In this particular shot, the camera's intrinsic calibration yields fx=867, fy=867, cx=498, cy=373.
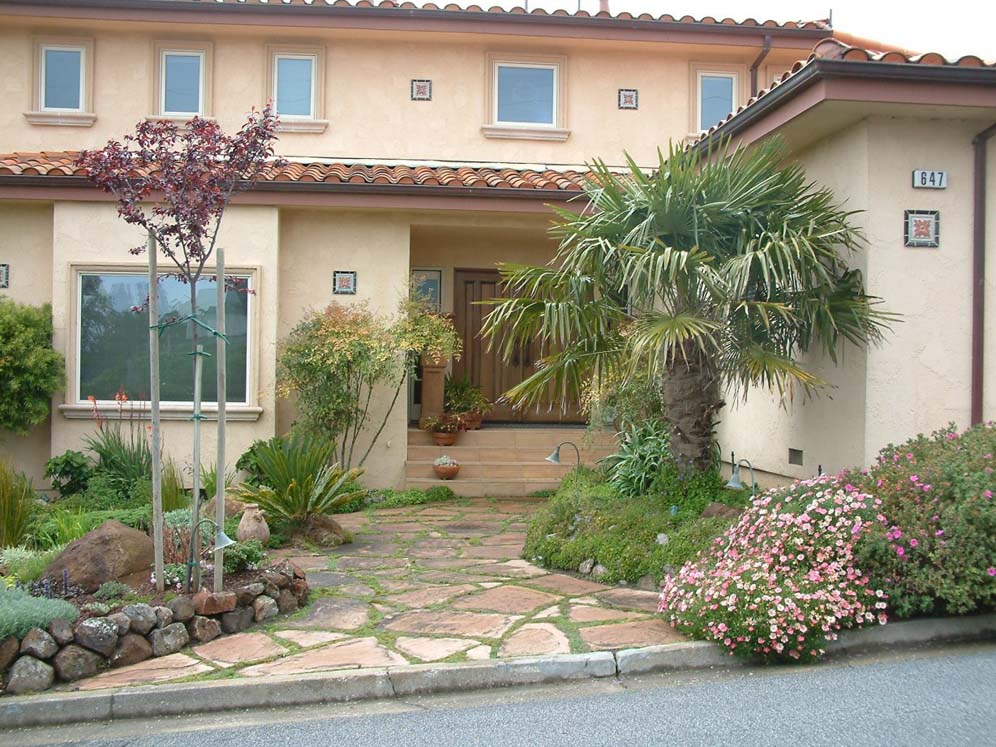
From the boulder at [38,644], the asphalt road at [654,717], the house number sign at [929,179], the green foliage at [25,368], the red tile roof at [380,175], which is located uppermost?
the red tile roof at [380,175]

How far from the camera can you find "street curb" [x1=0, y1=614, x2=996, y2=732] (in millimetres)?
4523

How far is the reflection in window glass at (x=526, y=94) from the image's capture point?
13.5 meters

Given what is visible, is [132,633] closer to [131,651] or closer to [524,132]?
[131,651]

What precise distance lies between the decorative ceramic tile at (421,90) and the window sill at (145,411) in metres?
5.60

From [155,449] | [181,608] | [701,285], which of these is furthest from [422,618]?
[701,285]

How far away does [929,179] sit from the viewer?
7445 mm

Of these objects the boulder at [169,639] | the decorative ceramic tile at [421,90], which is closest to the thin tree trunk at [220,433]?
the boulder at [169,639]

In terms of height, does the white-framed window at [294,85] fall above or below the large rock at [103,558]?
above

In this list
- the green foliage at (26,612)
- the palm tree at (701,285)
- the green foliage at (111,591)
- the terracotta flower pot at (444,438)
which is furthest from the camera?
the terracotta flower pot at (444,438)

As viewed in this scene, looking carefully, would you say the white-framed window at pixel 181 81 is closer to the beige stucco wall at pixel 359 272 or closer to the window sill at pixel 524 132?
the beige stucco wall at pixel 359 272

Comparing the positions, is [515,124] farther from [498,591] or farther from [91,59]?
[498,591]

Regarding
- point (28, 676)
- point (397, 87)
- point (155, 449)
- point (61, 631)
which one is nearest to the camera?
point (28, 676)

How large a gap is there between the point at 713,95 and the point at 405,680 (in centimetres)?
1154

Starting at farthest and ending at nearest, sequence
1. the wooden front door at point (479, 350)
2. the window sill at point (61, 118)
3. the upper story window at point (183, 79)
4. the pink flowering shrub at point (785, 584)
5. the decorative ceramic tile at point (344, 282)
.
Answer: the wooden front door at point (479, 350) → the upper story window at point (183, 79) → the window sill at point (61, 118) → the decorative ceramic tile at point (344, 282) → the pink flowering shrub at point (785, 584)
